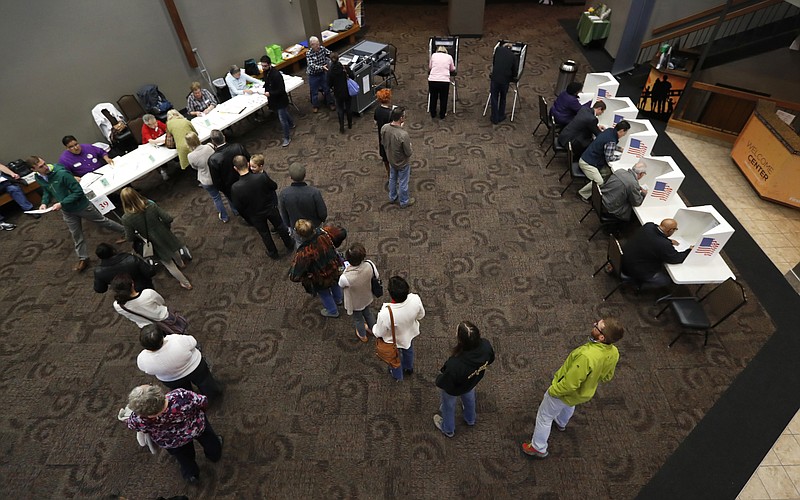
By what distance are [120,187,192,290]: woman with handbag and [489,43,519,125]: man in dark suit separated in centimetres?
528

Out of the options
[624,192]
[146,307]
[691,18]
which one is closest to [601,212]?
[624,192]

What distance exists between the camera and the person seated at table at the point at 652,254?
3.79 meters

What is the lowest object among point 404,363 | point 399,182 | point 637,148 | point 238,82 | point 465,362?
point 404,363

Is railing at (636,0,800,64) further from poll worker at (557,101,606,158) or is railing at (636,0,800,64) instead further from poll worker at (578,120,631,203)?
poll worker at (578,120,631,203)

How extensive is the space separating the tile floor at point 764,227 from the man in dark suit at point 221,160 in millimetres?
5579

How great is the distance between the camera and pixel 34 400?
3822 mm

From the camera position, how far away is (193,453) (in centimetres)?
306

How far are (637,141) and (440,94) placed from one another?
3354mm

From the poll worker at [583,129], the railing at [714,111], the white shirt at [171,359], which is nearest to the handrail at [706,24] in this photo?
the railing at [714,111]

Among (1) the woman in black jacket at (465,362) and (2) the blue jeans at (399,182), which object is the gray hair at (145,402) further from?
(2) the blue jeans at (399,182)

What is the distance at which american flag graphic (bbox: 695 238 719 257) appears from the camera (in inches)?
147

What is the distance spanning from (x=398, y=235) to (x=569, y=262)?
209 cm

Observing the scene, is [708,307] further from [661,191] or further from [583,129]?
[583,129]

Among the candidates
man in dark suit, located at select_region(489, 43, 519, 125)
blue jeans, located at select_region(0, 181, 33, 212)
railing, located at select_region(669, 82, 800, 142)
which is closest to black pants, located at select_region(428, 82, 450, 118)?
man in dark suit, located at select_region(489, 43, 519, 125)
